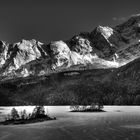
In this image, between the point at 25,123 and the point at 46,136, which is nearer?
the point at 46,136

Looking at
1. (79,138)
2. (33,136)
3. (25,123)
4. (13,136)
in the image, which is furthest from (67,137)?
(25,123)

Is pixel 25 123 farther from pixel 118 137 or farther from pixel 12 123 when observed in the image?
pixel 118 137

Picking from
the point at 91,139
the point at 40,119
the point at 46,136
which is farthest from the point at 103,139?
the point at 40,119

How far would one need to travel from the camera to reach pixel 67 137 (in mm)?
114312

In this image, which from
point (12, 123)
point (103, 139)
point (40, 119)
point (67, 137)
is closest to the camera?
point (103, 139)

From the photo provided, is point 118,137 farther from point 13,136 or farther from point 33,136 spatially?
point 13,136

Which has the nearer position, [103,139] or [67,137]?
[103,139]

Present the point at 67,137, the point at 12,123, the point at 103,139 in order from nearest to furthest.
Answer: the point at 103,139 → the point at 67,137 → the point at 12,123

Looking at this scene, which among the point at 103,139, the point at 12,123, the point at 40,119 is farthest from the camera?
the point at 40,119

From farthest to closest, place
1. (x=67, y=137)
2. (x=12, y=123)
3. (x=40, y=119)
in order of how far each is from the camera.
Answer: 1. (x=40, y=119)
2. (x=12, y=123)
3. (x=67, y=137)

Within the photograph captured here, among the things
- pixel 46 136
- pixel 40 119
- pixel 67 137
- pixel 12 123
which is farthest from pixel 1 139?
pixel 40 119

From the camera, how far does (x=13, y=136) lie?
118m

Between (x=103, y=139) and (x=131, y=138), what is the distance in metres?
10.3

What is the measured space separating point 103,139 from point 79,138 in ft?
32.7
